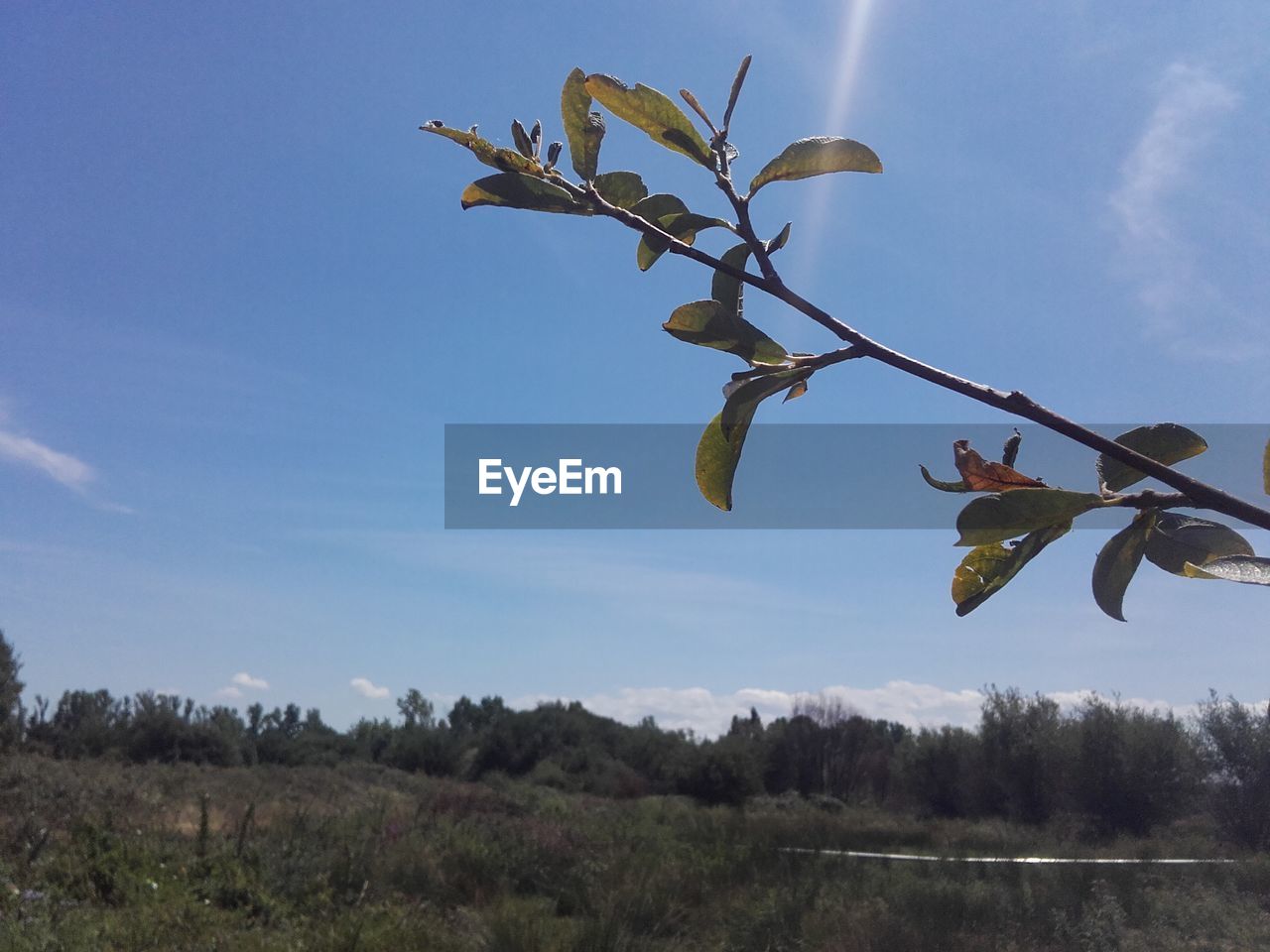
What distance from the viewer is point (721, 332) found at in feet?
1.46

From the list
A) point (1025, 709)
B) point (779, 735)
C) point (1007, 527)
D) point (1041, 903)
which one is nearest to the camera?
point (1007, 527)

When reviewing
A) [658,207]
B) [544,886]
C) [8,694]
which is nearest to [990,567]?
[658,207]

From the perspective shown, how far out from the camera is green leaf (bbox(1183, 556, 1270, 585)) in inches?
13.0

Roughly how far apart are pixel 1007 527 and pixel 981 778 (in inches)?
455

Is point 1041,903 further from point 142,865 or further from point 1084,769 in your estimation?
point 142,865

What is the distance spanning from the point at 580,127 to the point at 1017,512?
29 centimetres

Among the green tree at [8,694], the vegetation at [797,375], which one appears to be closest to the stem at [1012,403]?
the vegetation at [797,375]

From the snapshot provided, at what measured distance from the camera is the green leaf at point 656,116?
1.55ft

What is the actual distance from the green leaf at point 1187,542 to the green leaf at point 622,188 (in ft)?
1.03

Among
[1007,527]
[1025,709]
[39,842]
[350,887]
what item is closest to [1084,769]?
[1025,709]

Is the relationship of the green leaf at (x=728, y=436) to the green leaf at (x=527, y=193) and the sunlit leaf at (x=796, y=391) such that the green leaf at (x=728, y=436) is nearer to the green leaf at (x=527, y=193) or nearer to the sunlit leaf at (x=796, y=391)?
the sunlit leaf at (x=796, y=391)

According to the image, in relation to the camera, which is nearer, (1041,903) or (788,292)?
(788,292)

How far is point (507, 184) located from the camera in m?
0.46

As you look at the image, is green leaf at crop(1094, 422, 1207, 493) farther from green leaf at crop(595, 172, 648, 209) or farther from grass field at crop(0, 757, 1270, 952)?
grass field at crop(0, 757, 1270, 952)
